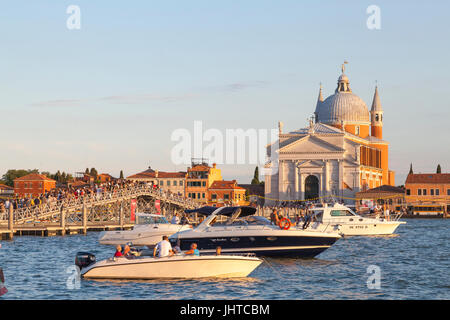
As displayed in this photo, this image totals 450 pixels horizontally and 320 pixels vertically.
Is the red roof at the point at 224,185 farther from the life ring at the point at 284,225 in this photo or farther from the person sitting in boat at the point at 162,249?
the person sitting in boat at the point at 162,249

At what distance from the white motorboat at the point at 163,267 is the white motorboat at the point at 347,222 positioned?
76.1ft

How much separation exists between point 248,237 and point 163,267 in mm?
6834

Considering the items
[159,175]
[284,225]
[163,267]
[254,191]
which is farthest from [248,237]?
[254,191]

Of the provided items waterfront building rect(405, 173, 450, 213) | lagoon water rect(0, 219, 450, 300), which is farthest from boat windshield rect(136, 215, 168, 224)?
waterfront building rect(405, 173, 450, 213)

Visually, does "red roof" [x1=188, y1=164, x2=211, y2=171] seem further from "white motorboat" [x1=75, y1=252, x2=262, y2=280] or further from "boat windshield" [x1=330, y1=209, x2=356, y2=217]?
"white motorboat" [x1=75, y1=252, x2=262, y2=280]

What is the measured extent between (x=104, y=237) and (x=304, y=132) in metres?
81.2

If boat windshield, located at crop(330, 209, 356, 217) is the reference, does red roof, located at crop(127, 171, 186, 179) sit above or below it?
above

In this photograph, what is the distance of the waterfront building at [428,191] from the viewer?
11275 cm

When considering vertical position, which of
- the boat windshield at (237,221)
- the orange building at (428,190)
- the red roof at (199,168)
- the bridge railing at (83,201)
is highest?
the red roof at (199,168)

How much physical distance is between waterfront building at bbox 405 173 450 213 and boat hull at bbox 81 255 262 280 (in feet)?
296

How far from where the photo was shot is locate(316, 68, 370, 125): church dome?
13838 cm

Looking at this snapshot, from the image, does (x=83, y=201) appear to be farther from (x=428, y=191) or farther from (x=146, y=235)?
(x=428, y=191)

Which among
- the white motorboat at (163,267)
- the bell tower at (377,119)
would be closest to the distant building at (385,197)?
the bell tower at (377,119)

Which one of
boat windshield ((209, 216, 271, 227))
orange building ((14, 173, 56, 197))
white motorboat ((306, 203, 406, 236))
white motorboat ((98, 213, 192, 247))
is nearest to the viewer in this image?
boat windshield ((209, 216, 271, 227))
